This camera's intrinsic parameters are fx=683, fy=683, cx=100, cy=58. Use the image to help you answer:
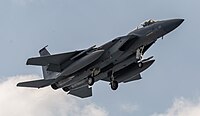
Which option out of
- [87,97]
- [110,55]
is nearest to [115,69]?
[110,55]

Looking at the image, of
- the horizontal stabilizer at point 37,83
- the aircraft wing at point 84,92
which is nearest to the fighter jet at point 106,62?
the horizontal stabilizer at point 37,83

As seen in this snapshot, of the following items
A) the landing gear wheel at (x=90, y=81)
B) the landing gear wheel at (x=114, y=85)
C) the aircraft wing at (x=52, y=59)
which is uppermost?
the aircraft wing at (x=52, y=59)

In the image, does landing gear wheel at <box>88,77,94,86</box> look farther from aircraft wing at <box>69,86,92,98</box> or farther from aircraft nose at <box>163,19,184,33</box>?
aircraft nose at <box>163,19,184,33</box>

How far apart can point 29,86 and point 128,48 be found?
348 inches

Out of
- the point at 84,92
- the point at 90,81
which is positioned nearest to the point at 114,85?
the point at 90,81

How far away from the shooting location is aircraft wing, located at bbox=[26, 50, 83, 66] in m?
51.7

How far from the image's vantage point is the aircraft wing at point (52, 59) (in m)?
51.7

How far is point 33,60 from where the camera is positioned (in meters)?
51.6

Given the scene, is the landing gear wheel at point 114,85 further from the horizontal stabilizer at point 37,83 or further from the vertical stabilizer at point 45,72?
the vertical stabilizer at point 45,72

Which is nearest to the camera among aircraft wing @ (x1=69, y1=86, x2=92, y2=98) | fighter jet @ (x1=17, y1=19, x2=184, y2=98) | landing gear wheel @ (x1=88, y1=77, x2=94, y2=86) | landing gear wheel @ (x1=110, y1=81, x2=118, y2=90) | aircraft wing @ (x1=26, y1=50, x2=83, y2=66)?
fighter jet @ (x1=17, y1=19, x2=184, y2=98)

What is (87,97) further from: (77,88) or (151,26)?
(151,26)

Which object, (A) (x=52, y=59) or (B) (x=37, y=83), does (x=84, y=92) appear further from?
(A) (x=52, y=59)

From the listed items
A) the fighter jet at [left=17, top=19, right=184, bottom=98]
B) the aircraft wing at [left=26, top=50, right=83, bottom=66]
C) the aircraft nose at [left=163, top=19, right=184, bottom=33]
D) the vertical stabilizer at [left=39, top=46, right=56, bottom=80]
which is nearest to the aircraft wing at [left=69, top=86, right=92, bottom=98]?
the fighter jet at [left=17, top=19, right=184, bottom=98]

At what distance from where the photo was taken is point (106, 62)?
51.6 meters
